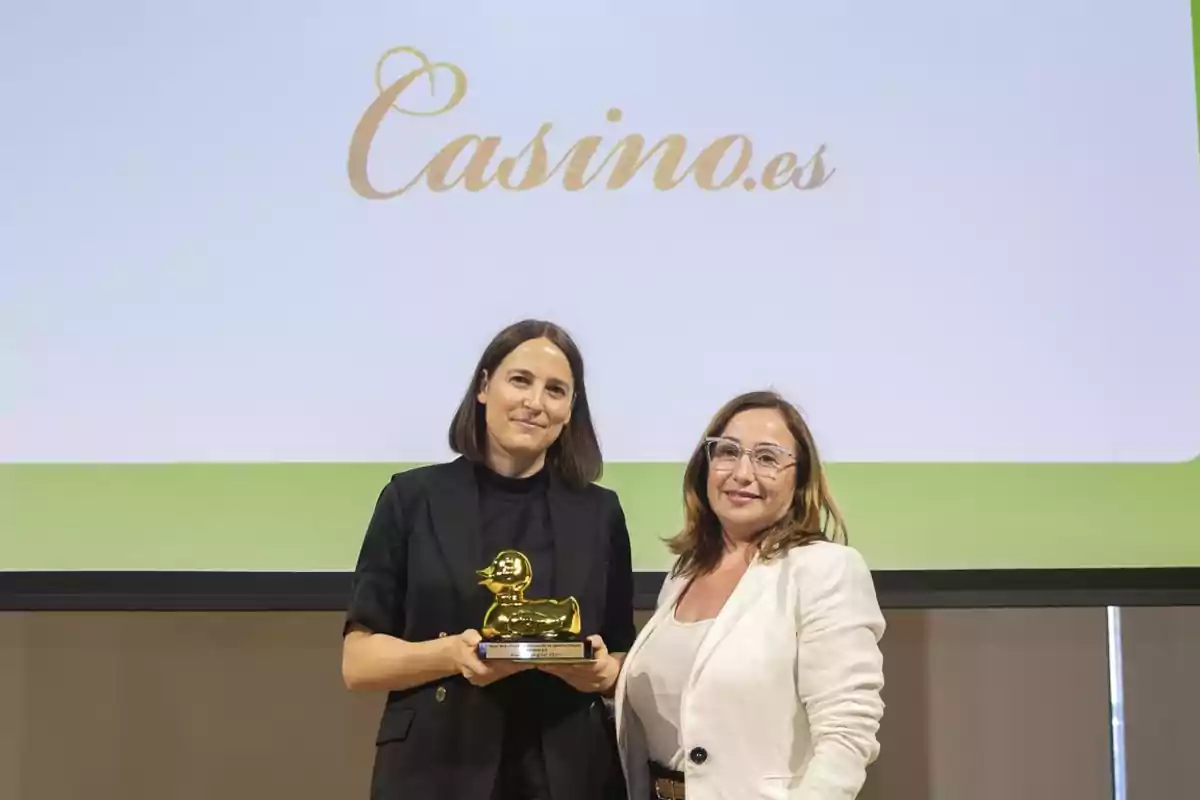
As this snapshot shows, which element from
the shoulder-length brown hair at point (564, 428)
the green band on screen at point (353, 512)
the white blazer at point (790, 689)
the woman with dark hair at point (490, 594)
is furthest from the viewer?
the green band on screen at point (353, 512)

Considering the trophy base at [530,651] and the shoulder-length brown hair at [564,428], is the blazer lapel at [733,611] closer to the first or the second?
the trophy base at [530,651]

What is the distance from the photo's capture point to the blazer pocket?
5.17 feet

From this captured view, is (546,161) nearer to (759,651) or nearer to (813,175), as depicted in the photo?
(813,175)

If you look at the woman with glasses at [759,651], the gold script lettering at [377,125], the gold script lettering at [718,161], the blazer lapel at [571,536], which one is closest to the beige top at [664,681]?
the woman with glasses at [759,651]

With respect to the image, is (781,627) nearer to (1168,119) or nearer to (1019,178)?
(1019,178)

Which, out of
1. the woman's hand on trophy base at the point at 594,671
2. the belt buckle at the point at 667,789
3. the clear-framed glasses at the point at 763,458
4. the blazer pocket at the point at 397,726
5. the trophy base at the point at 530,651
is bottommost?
the belt buckle at the point at 667,789

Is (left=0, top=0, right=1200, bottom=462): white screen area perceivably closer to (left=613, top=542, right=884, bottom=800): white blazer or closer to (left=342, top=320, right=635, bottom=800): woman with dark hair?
(left=342, top=320, right=635, bottom=800): woman with dark hair

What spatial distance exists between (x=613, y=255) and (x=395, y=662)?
108cm

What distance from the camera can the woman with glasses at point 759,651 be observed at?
1.44 metres

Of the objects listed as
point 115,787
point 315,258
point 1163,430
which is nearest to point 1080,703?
point 1163,430

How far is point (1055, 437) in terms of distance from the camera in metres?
2.27

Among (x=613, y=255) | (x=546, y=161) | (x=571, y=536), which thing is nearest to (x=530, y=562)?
(x=571, y=536)

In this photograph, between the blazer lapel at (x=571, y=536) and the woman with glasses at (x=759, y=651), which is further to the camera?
the blazer lapel at (x=571, y=536)

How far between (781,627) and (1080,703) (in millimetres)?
1365
